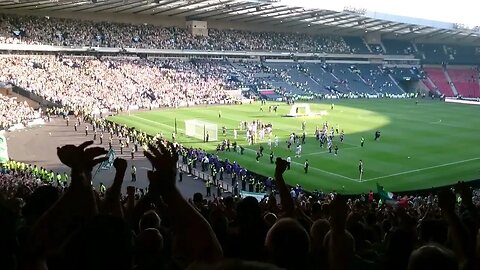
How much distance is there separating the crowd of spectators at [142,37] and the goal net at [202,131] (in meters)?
35.4

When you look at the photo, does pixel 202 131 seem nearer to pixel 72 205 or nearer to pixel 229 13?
pixel 72 205

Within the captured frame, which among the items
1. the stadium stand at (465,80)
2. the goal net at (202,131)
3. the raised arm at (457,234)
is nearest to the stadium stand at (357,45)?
the stadium stand at (465,80)

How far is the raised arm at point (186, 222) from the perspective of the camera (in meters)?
3.04

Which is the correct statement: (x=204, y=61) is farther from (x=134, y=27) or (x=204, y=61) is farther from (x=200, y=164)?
(x=200, y=164)

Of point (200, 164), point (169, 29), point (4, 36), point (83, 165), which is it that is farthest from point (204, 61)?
point (83, 165)

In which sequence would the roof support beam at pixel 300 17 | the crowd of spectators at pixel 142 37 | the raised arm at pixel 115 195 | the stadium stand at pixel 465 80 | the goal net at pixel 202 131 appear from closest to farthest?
the raised arm at pixel 115 195, the goal net at pixel 202 131, the crowd of spectators at pixel 142 37, the roof support beam at pixel 300 17, the stadium stand at pixel 465 80

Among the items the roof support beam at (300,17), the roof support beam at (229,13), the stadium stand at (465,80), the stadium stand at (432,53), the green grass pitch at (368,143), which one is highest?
the roof support beam at (229,13)

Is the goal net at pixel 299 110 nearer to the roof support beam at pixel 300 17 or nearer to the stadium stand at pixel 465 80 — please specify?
the roof support beam at pixel 300 17

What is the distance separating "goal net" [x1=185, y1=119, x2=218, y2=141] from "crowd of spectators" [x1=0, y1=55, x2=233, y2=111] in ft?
60.6

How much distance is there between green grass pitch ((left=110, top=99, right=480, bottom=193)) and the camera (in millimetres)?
32812

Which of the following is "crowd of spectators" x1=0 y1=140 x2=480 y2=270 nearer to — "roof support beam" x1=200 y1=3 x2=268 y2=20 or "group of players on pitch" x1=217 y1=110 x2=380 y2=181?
"group of players on pitch" x1=217 y1=110 x2=380 y2=181

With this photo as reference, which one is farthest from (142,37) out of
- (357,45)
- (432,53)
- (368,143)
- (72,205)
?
(72,205)

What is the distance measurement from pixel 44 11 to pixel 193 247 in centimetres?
8226

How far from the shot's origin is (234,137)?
4516 cm
